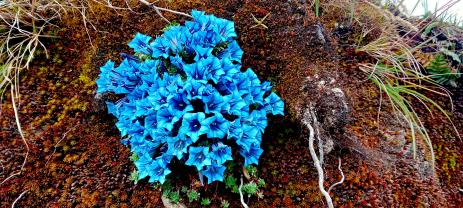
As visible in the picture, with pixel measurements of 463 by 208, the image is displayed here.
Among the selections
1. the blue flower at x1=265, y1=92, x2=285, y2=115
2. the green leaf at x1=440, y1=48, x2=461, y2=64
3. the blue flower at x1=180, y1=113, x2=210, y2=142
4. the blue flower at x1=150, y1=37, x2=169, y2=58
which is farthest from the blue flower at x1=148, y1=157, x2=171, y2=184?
the green leaf at x1=440, y1=48, x2=461, y2=64

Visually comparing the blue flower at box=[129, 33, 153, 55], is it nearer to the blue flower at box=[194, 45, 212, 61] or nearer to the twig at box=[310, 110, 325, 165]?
the blue flower at box=[194, 45, 212, 61]

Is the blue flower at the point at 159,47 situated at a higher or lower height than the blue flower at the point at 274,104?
higher

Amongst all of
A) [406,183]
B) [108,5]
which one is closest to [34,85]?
[108,5]

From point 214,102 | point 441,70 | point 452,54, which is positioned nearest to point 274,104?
point 214,102

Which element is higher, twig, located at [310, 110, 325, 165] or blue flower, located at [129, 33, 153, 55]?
blue flower, located at [129, 33, 153, 55]

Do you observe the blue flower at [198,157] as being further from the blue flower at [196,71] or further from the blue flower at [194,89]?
the blue flower at [196,71]

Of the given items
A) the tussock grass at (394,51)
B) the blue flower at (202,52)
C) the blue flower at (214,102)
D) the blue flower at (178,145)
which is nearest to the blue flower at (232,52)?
the blue flower at (202,52)
